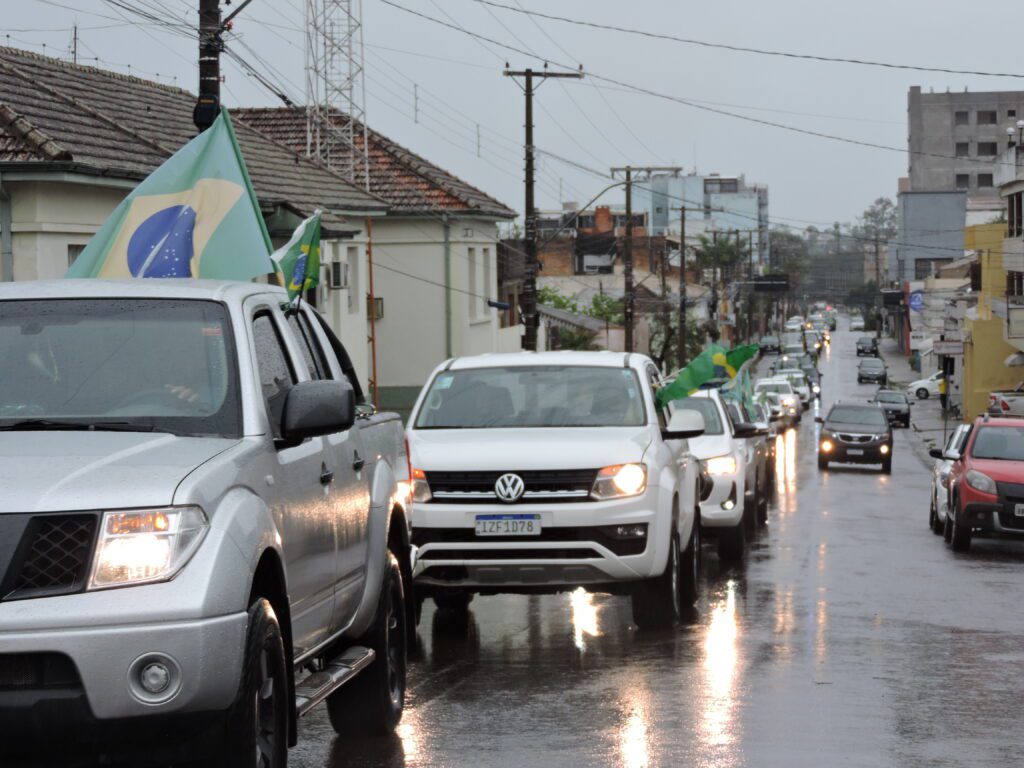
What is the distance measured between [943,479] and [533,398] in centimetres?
1069

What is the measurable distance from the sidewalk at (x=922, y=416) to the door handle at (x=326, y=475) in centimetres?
1784

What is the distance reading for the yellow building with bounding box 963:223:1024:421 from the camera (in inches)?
2687

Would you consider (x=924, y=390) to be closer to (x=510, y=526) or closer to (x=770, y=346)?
(x=770, y=346)

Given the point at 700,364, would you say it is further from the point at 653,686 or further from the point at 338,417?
the point at 338,417

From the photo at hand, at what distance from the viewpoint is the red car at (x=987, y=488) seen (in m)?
19.6

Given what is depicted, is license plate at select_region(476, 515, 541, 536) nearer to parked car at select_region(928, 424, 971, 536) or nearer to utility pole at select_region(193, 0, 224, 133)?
utility pole at select_region(193, 0, 224, 133)

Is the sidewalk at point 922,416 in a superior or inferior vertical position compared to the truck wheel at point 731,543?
inferior

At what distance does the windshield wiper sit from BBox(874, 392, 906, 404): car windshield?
64734 mm

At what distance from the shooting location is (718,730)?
26.9ft

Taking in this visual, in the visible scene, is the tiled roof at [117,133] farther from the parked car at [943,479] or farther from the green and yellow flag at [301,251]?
the parked car at [943,479]

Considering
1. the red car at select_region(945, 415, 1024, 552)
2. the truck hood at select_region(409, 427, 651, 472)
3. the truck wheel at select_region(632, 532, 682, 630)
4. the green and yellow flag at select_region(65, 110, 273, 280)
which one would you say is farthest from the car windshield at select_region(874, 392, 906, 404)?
the green and yellow flag at select_region(65, 110, 273, 280)

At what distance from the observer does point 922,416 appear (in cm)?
7650

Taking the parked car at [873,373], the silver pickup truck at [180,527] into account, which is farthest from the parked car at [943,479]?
the parked car at [873,373]

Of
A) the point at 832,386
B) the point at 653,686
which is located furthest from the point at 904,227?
the point at 653,686
